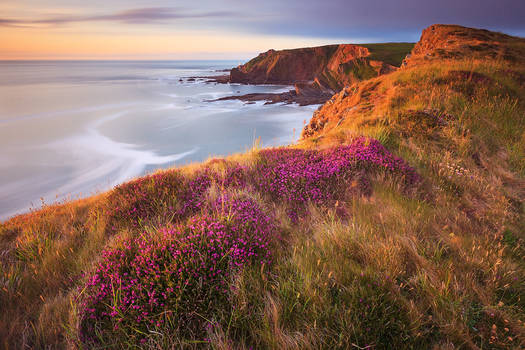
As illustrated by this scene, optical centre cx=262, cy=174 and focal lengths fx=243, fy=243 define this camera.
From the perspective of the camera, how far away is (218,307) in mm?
2270

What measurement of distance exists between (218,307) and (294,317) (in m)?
0.70

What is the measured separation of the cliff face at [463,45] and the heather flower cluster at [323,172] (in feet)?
33.6

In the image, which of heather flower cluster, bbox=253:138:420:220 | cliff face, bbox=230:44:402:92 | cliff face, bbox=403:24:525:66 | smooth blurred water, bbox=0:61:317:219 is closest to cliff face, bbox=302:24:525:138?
cliff face, bbox=403:24:525:66

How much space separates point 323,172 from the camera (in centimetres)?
461

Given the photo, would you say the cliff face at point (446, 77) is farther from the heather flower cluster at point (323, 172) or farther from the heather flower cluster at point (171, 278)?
the heather flower cluster at point (171, 278)

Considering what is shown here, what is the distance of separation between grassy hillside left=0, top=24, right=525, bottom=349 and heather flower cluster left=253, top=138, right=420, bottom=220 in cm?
3

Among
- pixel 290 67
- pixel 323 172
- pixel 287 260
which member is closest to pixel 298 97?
pixel 290 67

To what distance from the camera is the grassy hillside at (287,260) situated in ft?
6.73

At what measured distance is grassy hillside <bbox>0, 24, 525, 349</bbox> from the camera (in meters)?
2.05

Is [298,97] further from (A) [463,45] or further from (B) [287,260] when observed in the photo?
(B) [287,260]

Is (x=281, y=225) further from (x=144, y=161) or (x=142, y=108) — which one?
(x=142, y=108)

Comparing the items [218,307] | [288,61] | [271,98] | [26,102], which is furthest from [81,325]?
[288,61]

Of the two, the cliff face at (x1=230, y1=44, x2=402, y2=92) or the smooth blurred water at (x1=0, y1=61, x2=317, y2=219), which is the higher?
the cliff face at (x1=230, y1=44, x2=402, y2=92)

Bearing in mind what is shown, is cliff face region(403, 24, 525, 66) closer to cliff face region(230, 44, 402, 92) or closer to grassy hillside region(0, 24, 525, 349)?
grassy hillside region(0, 24, 525, 349)
